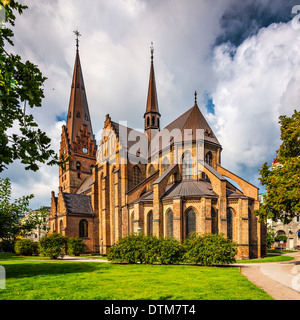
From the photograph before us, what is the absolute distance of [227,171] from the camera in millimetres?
30719

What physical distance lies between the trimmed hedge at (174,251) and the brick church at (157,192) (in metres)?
7.18

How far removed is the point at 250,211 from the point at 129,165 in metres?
17.5

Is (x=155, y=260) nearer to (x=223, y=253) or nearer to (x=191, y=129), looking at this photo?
(x=223, y=253)

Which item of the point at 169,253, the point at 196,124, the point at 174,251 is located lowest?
the point at 169,253

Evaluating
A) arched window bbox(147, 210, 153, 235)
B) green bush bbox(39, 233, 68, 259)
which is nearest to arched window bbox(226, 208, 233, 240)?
arched window bbox(147, 210, 153, 235)

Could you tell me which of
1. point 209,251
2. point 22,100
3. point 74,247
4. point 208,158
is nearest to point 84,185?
point 74,247

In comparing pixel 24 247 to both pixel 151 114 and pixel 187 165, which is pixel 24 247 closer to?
pixel 187 165

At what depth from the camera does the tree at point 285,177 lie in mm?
15180

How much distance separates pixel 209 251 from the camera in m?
16.2

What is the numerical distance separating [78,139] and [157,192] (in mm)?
30084

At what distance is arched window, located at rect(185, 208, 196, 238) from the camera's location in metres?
25.4

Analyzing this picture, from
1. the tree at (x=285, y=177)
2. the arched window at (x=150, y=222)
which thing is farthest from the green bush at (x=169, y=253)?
the arched window at (x=150, y=222)

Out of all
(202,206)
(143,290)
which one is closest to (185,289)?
(143,290)

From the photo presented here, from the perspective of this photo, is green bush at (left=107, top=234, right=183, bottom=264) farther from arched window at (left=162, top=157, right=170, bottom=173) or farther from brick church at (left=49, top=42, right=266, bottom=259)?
arched window at (left=162, top=157, right=170, bottom=173)
